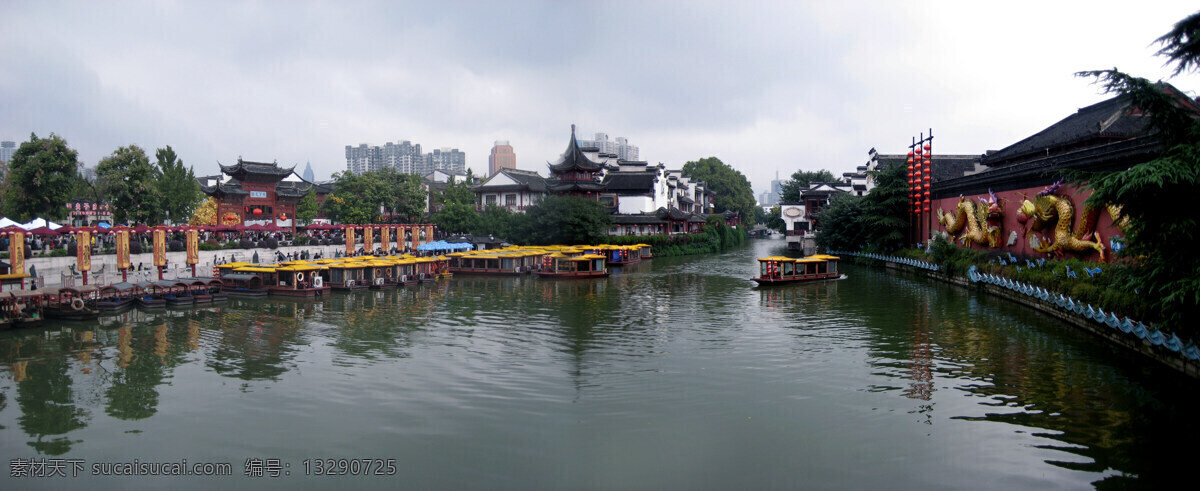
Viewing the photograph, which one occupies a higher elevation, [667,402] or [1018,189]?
[1018,189]

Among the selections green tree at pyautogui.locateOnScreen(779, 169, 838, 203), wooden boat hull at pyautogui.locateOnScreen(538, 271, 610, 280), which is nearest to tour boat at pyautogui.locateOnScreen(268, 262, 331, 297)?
wooden boat hull at pyautogui.locateOnScreen(538, 271, 610, 280)

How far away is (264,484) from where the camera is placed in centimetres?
880

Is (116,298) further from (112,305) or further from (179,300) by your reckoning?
(179,300)

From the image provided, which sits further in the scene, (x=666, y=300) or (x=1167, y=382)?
(x=666, y=300)

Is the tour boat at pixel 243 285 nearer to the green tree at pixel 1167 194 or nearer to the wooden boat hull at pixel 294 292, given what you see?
the wooden boat hull at pixel 294 292

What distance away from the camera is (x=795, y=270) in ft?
100

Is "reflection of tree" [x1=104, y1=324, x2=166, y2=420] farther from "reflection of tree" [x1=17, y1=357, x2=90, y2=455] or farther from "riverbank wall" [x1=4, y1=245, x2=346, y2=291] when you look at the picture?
"riverbank wall" [x1=4, y1=245, x2=346, y2=291]

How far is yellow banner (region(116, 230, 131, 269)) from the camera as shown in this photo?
26125mm

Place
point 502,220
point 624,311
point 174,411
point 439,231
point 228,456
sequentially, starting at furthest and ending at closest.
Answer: point 439,231 → point 502,220 → point 624,311 → point 174,411 → point 228,456

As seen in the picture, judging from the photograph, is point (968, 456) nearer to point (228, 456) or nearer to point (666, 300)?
point (228, 456)

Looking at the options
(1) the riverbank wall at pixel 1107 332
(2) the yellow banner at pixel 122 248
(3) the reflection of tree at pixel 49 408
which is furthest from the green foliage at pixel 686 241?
(3) the reflection of tree at pixel 49 408

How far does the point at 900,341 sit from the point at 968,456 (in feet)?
27.3

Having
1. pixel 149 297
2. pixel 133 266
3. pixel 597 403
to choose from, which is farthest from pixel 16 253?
pixel 597 403

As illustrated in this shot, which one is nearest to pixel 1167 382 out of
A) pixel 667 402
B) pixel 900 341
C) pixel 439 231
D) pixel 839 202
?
pixel 900 341
